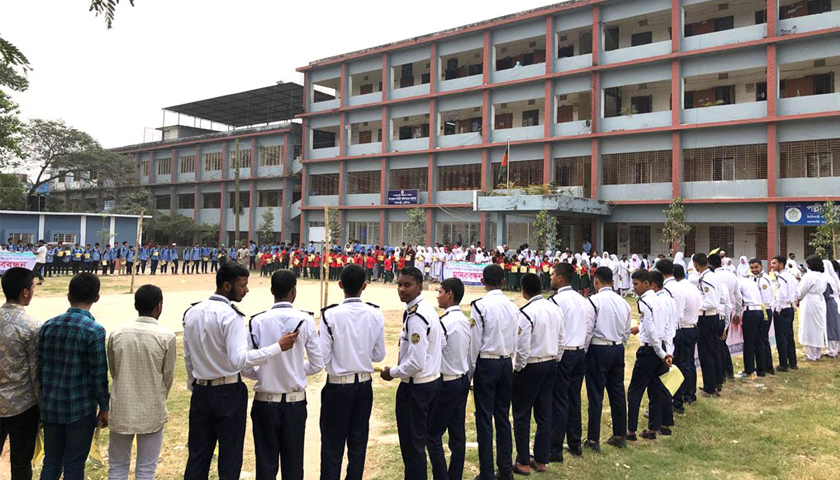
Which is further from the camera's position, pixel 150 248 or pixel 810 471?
pixel 150 248

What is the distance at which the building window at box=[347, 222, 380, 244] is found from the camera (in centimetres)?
3450

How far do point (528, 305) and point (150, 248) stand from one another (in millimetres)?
25231

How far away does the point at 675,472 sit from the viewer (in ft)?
16.6

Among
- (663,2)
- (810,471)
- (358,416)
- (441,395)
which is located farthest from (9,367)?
(663,2)

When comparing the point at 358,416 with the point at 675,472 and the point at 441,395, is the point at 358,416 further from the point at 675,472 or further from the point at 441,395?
the point at 675,472

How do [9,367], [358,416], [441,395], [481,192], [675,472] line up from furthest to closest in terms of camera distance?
[481,192] < [675,472] < [441,395] < [358,416] < [9,367]

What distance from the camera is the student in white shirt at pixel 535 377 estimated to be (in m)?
4.96

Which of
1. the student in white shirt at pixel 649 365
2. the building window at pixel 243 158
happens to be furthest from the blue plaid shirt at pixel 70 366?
the building window at pixel 243 158

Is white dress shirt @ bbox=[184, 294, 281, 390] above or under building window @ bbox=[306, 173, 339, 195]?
under

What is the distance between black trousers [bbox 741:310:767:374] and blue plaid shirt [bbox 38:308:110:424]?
8888mm

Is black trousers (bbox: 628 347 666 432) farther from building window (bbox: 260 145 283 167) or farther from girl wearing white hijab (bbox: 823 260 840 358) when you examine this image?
building window (bbox: 260 145 283 167)

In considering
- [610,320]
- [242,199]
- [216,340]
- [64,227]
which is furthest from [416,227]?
[216,340]

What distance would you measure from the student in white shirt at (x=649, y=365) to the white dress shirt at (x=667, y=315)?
0.10 feet

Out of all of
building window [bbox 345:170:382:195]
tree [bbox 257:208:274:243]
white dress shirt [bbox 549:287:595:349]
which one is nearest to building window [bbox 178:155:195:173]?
tree [bbox 257:208:274:243]
